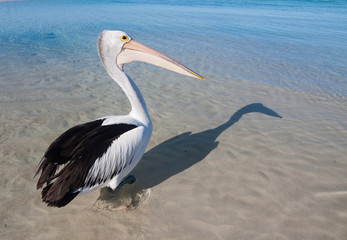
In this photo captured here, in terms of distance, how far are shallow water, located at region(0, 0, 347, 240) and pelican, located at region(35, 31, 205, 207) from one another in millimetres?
498

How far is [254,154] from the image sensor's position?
382 centimetres

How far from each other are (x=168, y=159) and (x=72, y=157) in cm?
156

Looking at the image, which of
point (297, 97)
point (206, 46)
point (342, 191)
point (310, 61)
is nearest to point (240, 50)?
point (206, 46)

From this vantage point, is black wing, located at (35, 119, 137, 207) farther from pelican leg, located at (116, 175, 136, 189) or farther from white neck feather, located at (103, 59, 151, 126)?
pelican leg, located at (116, 175, 136, 189)

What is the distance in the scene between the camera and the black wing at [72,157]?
7.65ft

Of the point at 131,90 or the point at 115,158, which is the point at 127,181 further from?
the point at 131,90

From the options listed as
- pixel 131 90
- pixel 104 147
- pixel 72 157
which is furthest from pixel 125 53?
pixel 72 157

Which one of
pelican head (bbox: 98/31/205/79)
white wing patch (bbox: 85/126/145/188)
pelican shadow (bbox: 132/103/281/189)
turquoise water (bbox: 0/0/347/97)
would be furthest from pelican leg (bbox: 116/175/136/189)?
turquoise water (bbox: 0/0/347/97)

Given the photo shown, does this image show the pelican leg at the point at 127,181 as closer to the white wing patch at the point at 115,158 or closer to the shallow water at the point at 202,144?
the shallow water at the point at 202,144

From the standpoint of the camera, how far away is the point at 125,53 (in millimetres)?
3029

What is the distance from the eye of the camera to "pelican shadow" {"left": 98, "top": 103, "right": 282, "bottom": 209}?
10.2ft

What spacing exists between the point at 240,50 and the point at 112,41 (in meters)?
7.41

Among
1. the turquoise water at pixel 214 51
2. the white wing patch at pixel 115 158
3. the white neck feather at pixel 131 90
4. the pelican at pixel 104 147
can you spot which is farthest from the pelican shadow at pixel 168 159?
the turquoise water at pixel 214 51

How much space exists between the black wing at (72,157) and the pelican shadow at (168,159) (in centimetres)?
68
